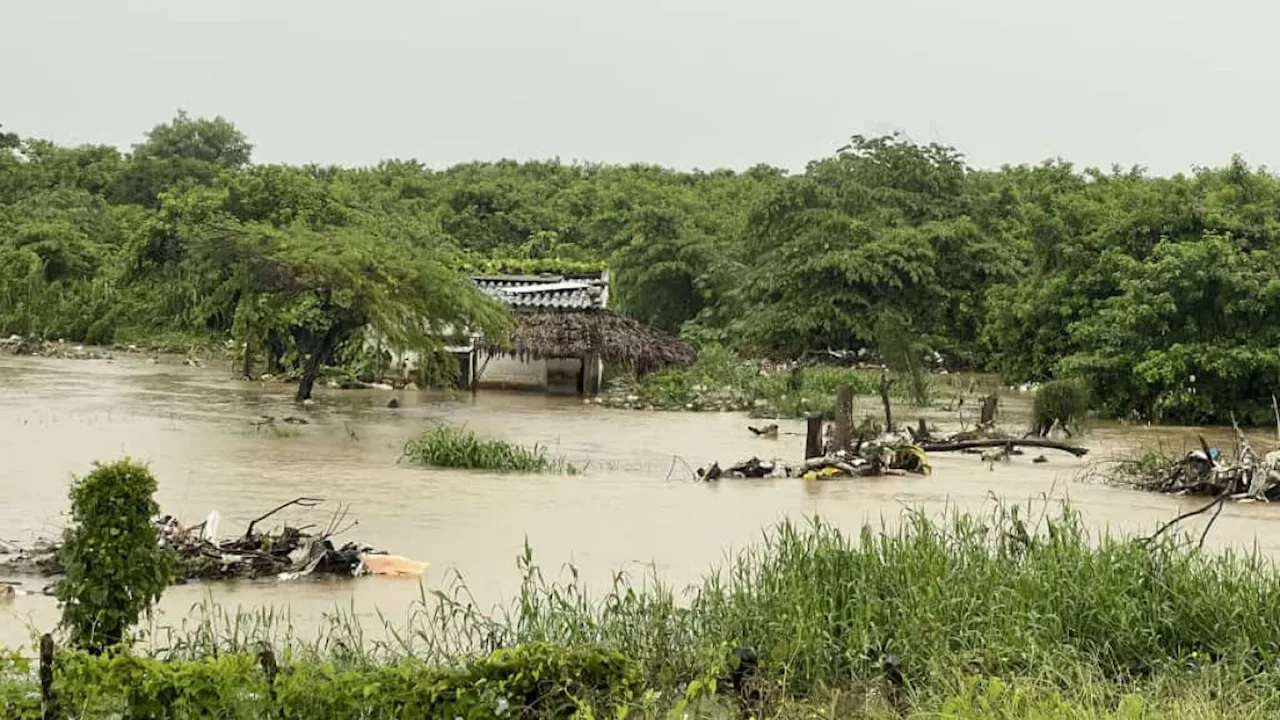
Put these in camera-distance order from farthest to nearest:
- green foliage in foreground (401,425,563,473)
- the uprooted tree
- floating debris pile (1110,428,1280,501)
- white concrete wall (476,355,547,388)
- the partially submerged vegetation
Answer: white concrete wall (476,355,547,388)
the partially submerged vegetation
the uprooted tree
green foliage in foreground (401,425,563,473)
floating debris pile (1110,428,1280,501)

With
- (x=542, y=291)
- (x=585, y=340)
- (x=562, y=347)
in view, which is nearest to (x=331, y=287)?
(x=562, y=347)

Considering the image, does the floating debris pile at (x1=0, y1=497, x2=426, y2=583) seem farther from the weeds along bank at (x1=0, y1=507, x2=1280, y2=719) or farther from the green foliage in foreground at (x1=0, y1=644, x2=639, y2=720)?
the green foliage in foreground at (x1=0, y1=644, x2=639, y2=720)

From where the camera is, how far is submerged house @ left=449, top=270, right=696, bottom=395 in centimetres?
2641

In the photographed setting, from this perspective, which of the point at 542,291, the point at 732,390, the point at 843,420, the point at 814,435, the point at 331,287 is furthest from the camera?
the point at 542,291

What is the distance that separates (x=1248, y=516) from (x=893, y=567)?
7.68m

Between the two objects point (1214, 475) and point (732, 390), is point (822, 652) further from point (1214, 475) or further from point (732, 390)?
point (732, 390)

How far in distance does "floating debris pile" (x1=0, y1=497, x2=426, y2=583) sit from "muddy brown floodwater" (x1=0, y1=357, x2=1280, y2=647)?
161 millimetres

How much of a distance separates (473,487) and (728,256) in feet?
78.0

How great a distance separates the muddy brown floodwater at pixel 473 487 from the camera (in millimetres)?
10516

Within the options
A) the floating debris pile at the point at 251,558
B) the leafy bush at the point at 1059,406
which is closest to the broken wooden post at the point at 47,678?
the floating debris pile at the point at 251,558

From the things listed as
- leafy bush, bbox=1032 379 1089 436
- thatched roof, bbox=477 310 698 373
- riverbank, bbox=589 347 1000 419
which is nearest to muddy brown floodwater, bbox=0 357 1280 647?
leafy bush, bbox=1032 379 1089 436

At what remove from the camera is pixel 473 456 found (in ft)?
52.6

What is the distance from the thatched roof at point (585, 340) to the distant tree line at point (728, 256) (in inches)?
87.9

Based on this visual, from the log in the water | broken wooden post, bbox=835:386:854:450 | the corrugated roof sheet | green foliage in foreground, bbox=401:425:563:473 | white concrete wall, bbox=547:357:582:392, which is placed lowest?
green foliage in foreground, bbox=401:425:563:473
